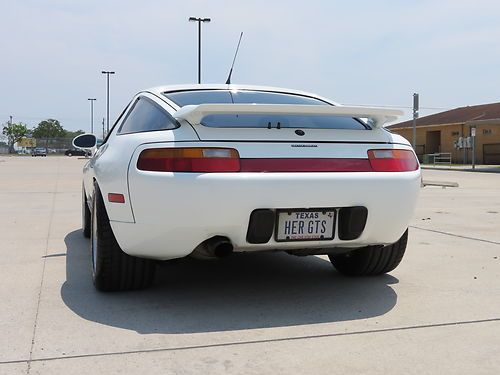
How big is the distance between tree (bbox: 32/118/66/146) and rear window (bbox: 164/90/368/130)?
392 ft

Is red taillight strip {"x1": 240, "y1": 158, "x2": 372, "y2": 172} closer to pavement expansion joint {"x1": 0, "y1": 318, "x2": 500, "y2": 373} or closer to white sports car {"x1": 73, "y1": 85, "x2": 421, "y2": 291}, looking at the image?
white sports car {"x1": 73, "y1": 85, "x2": 421, "y2": 291}

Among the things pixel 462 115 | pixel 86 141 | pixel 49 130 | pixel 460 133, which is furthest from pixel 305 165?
pixel 49 130

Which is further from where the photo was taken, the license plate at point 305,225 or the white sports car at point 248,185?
the license plate at point 305,225

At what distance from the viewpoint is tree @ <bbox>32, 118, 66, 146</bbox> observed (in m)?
117

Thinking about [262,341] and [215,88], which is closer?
[262,341]

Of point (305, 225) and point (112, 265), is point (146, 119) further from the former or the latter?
point (305, 225)

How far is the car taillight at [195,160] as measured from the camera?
317 centimetres

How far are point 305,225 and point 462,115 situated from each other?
152ft

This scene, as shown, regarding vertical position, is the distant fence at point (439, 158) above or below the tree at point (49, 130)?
below

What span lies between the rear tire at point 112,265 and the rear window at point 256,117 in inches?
36.9

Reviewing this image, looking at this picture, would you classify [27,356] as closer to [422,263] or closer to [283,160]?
[283,160]

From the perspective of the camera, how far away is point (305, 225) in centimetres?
335

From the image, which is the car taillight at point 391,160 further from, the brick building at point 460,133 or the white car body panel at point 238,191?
the brick building at point 460,133

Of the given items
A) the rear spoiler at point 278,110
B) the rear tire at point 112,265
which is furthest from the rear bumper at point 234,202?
the rear spoiler at point 278,110
